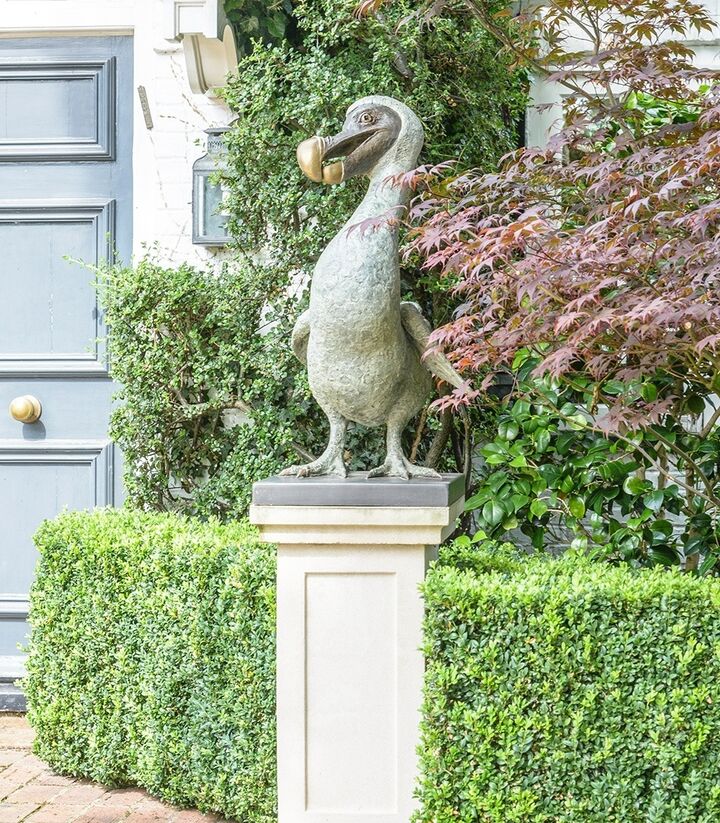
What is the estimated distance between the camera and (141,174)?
4953 millimetres

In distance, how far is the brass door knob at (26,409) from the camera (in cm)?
494

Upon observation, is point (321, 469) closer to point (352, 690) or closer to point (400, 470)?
point (400, 470)

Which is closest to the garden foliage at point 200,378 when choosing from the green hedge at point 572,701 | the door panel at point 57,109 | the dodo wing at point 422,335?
the door panel at point 57,109

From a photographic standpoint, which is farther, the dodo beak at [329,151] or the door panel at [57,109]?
the door panel at [57,109]

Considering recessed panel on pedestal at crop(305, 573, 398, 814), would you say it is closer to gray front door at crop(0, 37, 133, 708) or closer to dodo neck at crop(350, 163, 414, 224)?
dodo neck at crop(350, 163, 414, 224)

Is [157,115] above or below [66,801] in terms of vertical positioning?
above

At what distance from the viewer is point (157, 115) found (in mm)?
4930

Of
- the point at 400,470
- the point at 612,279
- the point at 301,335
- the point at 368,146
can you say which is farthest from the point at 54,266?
the point at 612,279

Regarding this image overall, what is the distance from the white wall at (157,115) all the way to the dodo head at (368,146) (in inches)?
68.8

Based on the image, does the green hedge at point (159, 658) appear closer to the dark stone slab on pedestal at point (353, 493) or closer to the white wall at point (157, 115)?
the dark stone slab on pedestal at point (353, 493)

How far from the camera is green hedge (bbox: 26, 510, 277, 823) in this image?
11.3 feet

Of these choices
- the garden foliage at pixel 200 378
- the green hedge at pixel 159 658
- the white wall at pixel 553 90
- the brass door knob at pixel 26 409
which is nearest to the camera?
the green hedge at pixel 159 658

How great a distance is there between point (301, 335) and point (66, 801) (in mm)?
1918

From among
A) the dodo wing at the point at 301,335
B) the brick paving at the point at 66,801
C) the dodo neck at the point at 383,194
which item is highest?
the dodo neck at the point at 383,194
